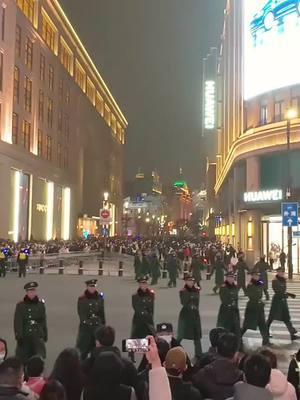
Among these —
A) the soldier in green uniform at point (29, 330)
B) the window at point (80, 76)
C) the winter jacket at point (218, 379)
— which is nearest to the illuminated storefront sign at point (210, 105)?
the window at point (80, 76)

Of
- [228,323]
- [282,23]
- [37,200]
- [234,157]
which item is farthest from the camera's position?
[37,200]

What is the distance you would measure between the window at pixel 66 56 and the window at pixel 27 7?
43.0ft

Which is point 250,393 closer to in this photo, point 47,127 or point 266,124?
point 266,124

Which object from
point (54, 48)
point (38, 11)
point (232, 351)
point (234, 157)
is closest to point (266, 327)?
point (232, 351)

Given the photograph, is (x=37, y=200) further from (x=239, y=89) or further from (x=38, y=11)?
(x=239, y=89)

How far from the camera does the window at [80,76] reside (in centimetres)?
8061

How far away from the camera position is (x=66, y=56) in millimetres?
73750

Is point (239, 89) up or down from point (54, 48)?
down

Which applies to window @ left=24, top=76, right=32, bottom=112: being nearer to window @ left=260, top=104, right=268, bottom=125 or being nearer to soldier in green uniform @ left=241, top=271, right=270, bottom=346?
window @ left=260, top=104, right=268, bottom=125

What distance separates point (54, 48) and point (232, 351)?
65.9 metres

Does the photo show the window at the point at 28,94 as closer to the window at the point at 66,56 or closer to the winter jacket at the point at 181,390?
the window at the point at 66,56

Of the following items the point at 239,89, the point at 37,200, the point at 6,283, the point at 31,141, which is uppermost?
A: the point at 239,89

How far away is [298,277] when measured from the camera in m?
30.3

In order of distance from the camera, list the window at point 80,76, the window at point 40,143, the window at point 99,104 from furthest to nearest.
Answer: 1. the window at point 99,104
2. the window at point 80,76
3. the window at point 40,143
